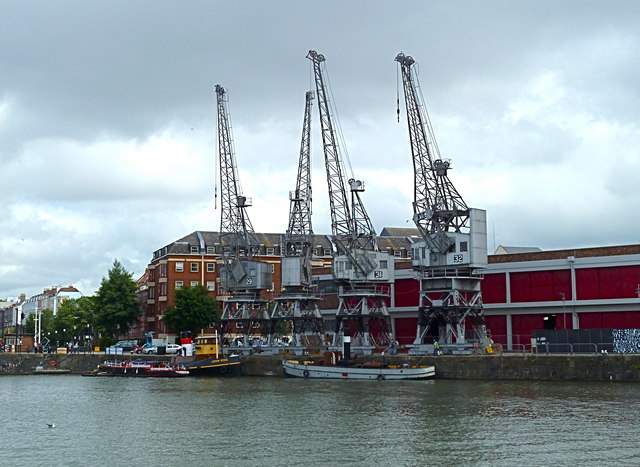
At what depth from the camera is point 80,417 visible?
5550cm

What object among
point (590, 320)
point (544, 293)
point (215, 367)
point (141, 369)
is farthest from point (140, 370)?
point (590, 320)

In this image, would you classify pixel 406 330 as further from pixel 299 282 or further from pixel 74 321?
pixel 74 321

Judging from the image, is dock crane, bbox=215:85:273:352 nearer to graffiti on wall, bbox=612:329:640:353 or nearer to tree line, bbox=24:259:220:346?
tree line, bbox=24:259:220:346

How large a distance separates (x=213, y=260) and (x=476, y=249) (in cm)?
6683

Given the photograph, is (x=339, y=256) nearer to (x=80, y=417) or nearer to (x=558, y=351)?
(x=558, y=351)

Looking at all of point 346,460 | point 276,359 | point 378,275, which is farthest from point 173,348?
point 346,460

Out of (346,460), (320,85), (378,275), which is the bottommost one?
(346,460)

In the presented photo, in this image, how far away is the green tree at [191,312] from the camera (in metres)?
129

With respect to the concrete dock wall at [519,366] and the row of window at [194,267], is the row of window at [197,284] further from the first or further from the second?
the concrete dock wall at [519,366]

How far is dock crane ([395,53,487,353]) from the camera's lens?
93.2 meters

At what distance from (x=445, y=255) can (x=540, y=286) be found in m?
11.5

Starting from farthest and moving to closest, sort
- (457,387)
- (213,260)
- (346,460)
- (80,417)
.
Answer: (213,260) < (457,387) < (80,417) < (346,460)

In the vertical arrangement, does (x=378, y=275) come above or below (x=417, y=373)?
above

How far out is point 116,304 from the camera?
440ft
